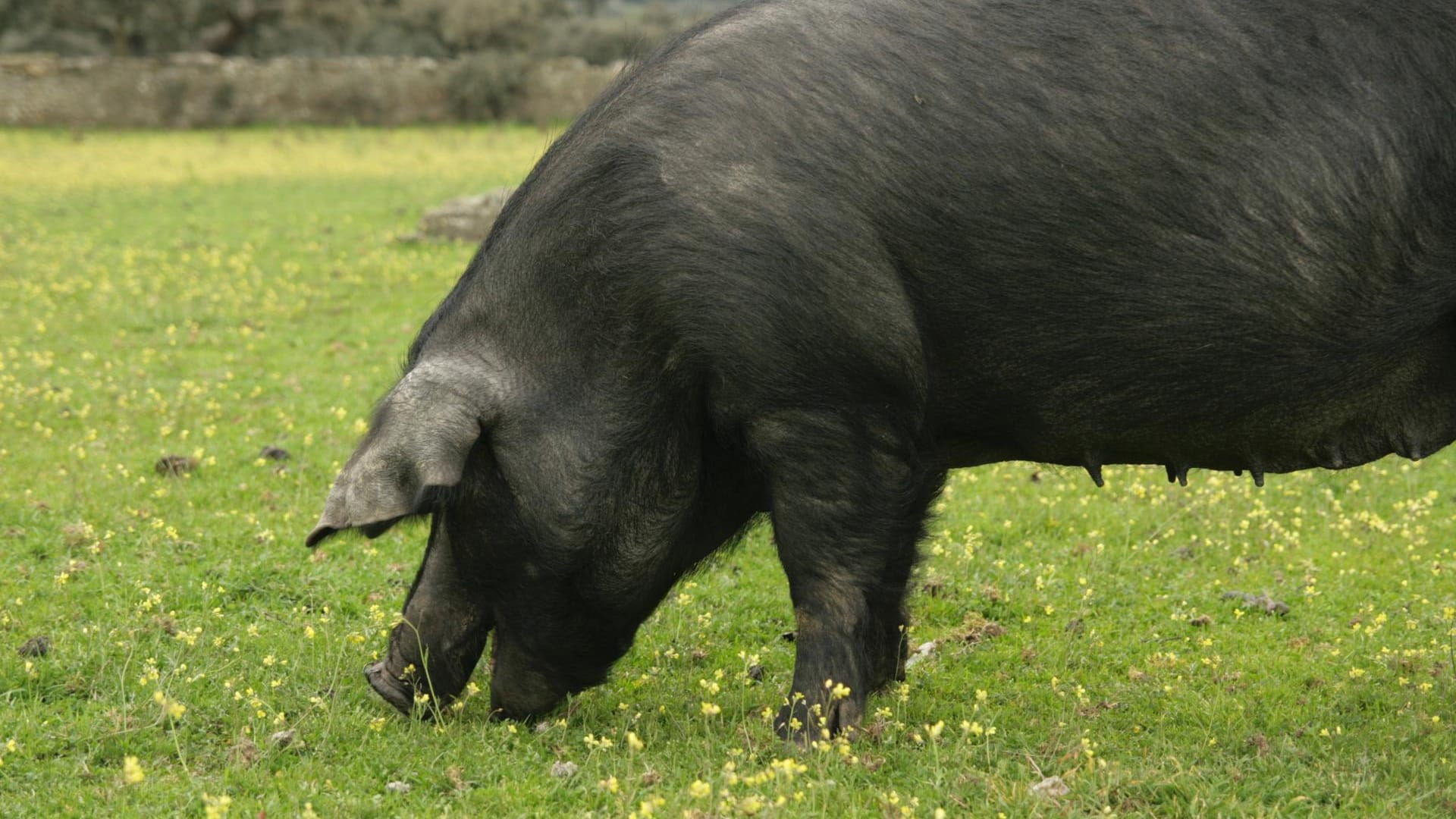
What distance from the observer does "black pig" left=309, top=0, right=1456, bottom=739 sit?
386 centimetres

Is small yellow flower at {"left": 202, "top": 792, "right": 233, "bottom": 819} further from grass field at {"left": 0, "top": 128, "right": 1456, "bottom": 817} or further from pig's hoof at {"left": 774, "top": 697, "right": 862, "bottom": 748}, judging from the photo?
pig's hoof at {"left": 774, "top": 697, "right": 862, "bottom": 748}

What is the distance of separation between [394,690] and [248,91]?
26640 millimetres

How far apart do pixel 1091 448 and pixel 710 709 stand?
134cm

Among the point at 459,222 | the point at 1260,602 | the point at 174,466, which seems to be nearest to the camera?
the point at 1260,602

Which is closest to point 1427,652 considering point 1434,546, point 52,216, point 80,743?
point 1434,546

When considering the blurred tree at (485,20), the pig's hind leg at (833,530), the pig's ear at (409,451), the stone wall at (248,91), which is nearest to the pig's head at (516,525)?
the pig's ear at (409,451)

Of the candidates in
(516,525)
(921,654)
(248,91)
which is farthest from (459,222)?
(248,91)

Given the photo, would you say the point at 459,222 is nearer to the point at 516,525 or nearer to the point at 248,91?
the point at 516,525

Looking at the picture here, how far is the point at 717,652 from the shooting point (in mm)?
5398

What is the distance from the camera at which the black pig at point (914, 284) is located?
12.7 feet

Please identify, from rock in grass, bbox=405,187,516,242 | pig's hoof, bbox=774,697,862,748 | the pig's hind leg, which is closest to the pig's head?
the pig's hind leg

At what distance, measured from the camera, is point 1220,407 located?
4.10m

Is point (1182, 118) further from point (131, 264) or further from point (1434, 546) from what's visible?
point (131, 264)

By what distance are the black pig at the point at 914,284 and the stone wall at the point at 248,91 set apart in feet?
80.7
